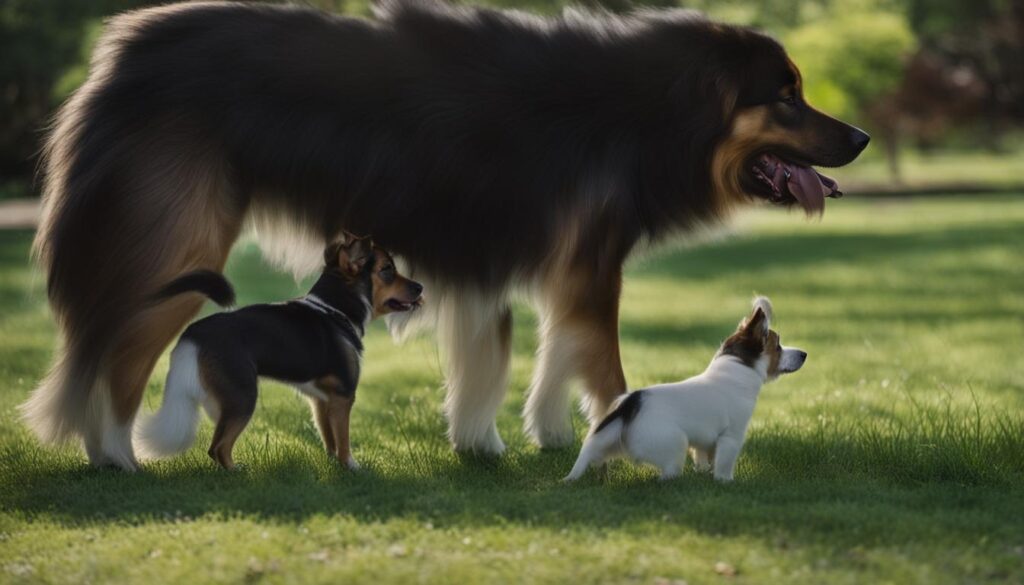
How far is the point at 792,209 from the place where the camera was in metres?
7.07

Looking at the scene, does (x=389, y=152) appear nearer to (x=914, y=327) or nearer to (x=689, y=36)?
(x=689, y=36)

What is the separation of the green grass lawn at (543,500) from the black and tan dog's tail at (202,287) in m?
0.84

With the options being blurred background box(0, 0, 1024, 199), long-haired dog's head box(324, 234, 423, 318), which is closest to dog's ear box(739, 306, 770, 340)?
long-haired dog's head box(324, 234, 423, 318)

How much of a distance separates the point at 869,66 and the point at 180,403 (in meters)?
36.7

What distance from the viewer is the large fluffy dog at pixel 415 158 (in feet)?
20.5

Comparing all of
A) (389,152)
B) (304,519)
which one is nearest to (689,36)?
(389,152)

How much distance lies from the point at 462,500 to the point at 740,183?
224 centimetres

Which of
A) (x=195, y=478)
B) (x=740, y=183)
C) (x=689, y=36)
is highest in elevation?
(x=689, y=36)

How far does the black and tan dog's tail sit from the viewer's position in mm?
6066

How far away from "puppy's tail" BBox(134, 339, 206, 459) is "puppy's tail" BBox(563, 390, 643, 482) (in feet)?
5.57

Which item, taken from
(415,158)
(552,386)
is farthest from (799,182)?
(415,158)

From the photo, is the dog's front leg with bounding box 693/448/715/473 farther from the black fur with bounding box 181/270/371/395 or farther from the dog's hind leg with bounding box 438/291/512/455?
the black fur with bounding box 181/270/371/395

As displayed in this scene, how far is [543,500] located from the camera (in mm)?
5797

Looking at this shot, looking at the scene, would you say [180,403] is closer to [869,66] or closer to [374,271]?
[374,271]
